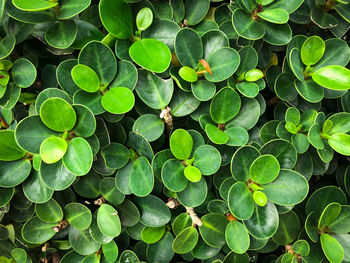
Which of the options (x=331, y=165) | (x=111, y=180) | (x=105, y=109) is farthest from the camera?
(x=331, y=165)

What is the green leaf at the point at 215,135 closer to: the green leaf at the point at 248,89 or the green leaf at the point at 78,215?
the green leaf at the point at 248,89

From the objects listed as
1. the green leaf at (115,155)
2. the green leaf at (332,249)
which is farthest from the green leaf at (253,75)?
the green leaf at (332,249)

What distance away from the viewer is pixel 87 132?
2.68ft

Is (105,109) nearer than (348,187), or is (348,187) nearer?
(105,109)

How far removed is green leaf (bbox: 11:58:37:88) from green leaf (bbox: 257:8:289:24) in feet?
2.21

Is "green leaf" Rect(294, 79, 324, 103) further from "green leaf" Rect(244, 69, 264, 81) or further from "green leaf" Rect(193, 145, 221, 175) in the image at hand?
"green leaf" Rect(193, 145, 221, 175)

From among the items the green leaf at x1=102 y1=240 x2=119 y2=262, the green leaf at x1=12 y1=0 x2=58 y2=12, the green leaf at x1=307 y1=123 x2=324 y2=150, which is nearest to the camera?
the green leaf at x1=12 y1=0 x2=58 y2=12

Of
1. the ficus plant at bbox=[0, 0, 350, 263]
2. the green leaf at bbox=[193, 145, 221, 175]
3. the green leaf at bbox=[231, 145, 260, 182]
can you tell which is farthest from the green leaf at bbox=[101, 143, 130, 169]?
the green leaf at bbox=[231, 145, 260, 182]

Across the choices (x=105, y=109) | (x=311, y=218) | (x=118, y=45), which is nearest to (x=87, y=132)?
(x=105, y=109)

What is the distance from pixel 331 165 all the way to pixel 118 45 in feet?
2.61

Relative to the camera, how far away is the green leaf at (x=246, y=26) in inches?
34.4

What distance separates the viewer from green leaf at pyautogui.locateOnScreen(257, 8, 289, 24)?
0.84 metres

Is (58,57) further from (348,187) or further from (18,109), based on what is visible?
(348,187)

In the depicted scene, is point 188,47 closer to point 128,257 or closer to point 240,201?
point 240,201
